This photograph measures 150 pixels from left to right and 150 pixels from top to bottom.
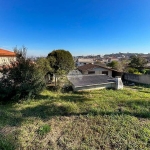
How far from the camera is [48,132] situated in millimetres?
4543

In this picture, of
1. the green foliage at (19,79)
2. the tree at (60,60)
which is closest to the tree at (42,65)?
the green foliage at (19,79)

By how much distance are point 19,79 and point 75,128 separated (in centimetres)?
564

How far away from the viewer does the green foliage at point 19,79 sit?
26.2 ft

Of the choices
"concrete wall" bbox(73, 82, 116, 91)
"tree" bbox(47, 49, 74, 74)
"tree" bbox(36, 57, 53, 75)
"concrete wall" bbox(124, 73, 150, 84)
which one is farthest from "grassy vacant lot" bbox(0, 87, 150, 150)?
"concrete wall" bbox(124, 73, 150, 84)

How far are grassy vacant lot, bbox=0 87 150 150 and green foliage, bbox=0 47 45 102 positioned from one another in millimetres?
1597

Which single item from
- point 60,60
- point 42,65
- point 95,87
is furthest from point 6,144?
point 60,60

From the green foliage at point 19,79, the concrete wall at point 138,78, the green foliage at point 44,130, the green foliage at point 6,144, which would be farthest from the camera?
the concrete wall at point 138,78

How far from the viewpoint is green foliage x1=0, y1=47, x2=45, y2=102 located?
799cm

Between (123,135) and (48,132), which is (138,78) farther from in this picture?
(48,132)

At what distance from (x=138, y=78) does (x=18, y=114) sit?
18124 millimetres

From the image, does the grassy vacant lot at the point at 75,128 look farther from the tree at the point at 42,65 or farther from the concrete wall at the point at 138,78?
the concrete wall at the point at 138,78

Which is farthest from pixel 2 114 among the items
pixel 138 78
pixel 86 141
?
pixel 138 78

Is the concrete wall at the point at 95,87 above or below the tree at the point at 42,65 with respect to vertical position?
below

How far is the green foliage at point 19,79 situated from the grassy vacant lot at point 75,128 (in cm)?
160
